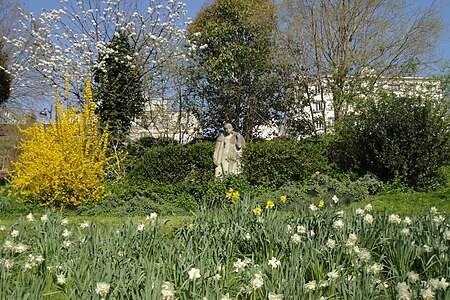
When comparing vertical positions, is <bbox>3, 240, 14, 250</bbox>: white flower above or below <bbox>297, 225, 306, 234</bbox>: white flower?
Result: below

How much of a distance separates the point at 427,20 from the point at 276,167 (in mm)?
8780

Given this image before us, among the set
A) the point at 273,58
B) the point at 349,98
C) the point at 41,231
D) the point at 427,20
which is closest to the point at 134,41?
the point at 273,58

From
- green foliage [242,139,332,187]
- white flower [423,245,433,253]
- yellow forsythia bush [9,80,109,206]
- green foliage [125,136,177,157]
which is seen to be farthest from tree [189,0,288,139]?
white flower [423,245,433,253]

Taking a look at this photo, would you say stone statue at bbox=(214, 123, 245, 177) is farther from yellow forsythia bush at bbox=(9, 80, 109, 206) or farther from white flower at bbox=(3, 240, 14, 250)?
white flower at bbox=(3, 240, 14, 250)

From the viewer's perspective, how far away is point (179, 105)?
18.7 metres

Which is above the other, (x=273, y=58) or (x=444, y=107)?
→ (x=273, y=58)

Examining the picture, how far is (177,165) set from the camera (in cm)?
1402

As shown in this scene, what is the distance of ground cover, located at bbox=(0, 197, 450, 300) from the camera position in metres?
2.67

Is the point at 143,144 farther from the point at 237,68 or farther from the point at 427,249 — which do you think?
the point at 427,249

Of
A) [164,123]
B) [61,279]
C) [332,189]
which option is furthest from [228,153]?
[61,279]

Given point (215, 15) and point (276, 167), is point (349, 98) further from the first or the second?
point (215, 15)

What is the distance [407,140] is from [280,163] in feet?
10.2

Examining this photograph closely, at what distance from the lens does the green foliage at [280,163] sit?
12.3m

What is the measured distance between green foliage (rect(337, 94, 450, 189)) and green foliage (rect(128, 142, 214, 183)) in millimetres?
4255
